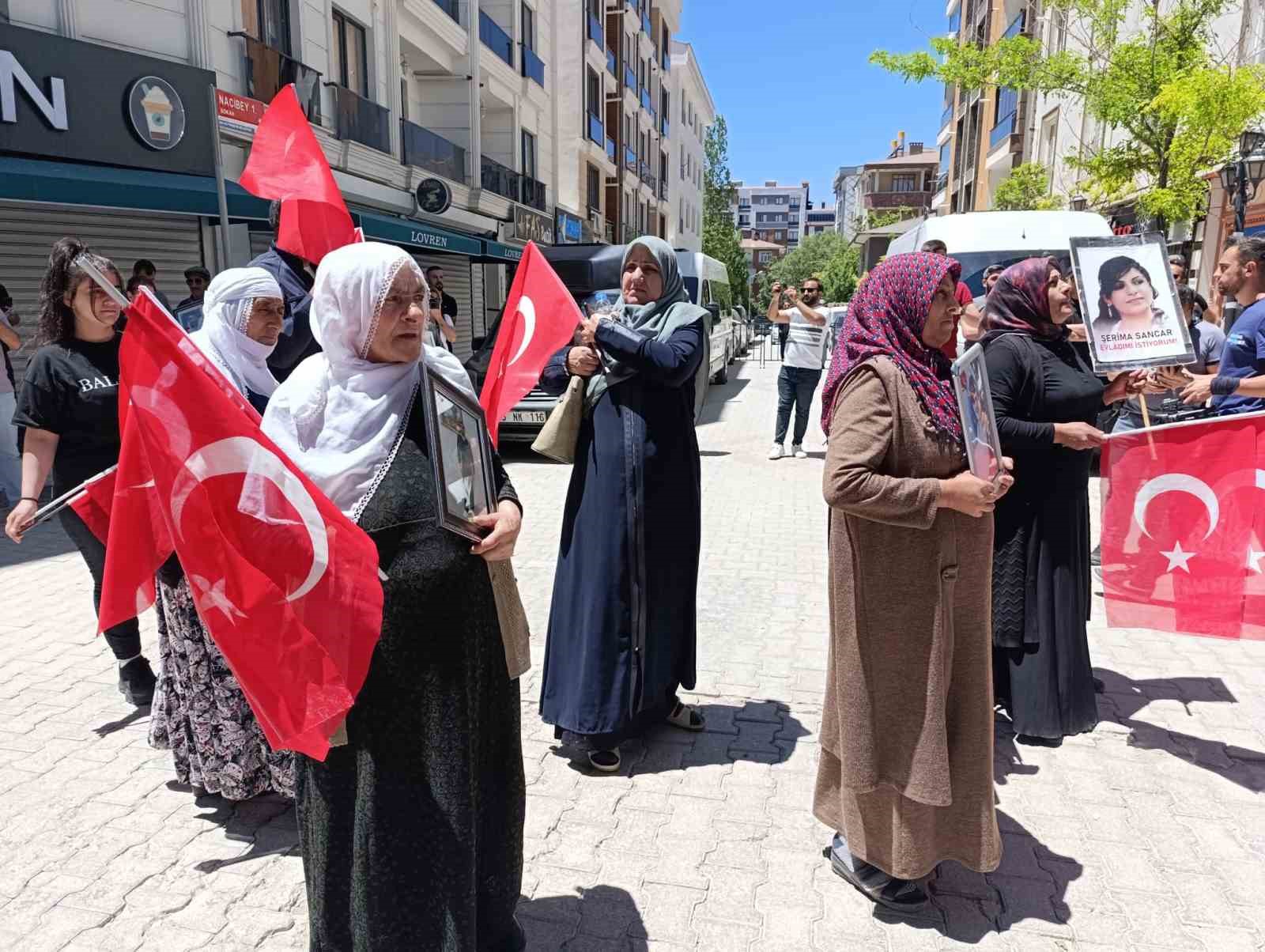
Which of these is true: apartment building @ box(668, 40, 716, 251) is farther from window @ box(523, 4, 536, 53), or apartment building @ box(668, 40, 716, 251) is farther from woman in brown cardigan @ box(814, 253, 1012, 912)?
woman in brown cardigan @ box(814, 253, 1012, 912)

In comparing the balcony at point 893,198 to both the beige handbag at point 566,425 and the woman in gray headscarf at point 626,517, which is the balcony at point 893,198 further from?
the beige handbag at point 566,425

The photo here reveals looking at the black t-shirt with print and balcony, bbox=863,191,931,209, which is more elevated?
balcony, bbox=863,191,931,209

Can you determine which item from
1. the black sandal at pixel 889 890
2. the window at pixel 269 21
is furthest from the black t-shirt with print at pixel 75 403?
the window at pixel 269 21

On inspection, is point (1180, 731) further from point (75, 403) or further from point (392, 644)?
point (75, 403)

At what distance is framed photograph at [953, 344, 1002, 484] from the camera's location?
236 centimetres

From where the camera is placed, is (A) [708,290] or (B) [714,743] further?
(A) [708,290]

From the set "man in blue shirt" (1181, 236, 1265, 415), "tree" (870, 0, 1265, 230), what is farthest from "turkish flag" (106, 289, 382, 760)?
"tree" (870, 0, 1265, 230)

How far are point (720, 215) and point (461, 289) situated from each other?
116 feet

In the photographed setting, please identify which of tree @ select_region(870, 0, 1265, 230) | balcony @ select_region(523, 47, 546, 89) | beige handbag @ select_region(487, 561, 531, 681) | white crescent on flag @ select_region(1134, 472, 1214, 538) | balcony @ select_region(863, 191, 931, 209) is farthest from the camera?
balcony @ select_region(863, 191, 931, 209)

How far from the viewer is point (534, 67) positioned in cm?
2438

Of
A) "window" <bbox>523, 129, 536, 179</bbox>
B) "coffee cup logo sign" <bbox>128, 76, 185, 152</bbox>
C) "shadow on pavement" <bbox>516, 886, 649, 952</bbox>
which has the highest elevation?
"window" <bbox>523, 129, 536, 179</bbox>

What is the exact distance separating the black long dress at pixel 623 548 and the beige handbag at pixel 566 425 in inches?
1.6

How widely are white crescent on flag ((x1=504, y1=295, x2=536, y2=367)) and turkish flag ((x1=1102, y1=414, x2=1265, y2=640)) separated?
2.37m

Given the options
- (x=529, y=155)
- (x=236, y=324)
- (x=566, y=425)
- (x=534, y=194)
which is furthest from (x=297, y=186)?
(x=529, y=155)
